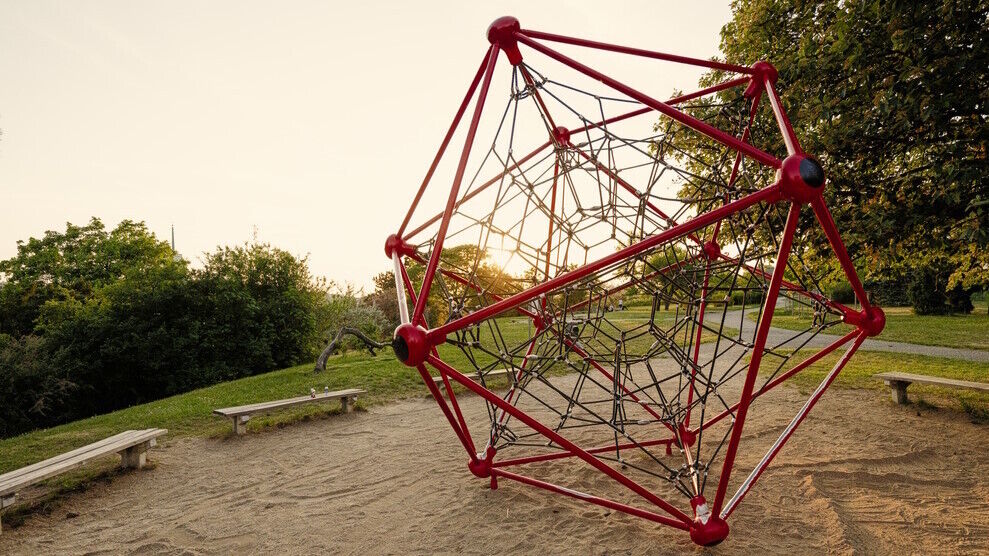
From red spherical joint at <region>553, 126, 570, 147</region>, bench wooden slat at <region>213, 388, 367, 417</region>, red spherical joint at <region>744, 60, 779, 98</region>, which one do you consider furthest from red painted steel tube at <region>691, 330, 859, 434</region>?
bench wooden slat at <region>213, 388, 367, 417</region>

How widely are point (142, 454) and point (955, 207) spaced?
34.8 feet

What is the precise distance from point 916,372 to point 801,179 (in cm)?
960

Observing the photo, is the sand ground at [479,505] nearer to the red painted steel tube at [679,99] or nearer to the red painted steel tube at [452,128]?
the red painted steel tube at [452,128]

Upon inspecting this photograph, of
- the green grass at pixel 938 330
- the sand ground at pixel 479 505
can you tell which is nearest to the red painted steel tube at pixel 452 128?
the sand ground at pixel 479 505

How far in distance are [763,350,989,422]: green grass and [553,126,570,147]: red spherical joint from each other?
6.83 m

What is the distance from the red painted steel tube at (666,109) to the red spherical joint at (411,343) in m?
2.03

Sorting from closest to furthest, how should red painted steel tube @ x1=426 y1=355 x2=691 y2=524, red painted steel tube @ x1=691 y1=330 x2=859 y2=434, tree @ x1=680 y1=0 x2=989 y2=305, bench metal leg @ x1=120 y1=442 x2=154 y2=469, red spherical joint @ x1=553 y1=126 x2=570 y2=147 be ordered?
red painted steel tube @ x1=426 y1=355 x2=691 y2=524 < red painted steel tube @ x1=691 y1=330 x2=859 y2=434 < red spherical joint @ x1=553 y1=126 x2=570 y2=147 < tree @ x1=680 y1=0 x2=989 y2=305 < bench metal leg @ x1=120 y1=442 x2=154 y2=469

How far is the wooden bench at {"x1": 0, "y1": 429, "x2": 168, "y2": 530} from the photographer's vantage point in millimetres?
4387

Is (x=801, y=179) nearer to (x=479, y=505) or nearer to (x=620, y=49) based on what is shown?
(x=620, y=49)

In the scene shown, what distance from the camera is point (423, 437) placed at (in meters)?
6.86

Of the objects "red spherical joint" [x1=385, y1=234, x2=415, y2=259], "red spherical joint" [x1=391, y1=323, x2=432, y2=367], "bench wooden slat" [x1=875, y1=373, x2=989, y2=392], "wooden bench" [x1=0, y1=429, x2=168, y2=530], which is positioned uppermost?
"red spherical joint" [x1=385, y1=234, x2=415, y2=259]

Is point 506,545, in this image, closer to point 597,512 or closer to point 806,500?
point 597,512

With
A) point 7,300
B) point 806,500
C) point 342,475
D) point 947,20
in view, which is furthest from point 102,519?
point 7,300

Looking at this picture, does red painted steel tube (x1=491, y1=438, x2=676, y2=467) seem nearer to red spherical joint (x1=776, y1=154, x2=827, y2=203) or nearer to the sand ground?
the sand ground
